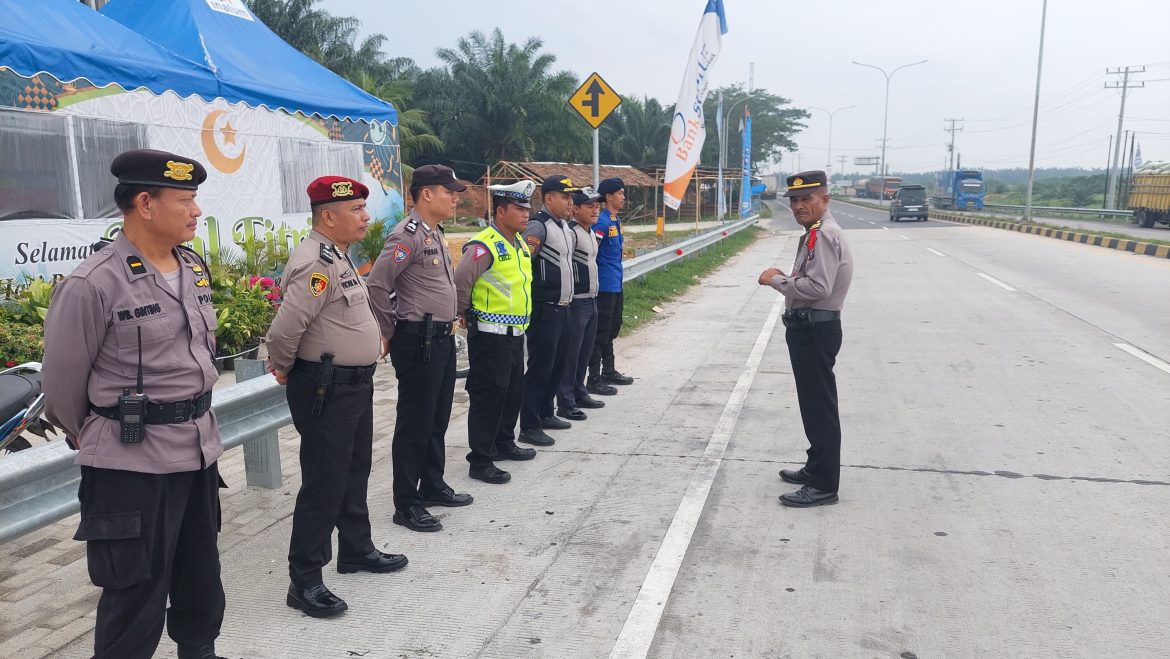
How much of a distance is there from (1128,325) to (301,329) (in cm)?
1025

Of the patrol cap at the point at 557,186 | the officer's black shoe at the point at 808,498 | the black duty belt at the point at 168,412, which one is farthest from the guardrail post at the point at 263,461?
the officer's black shoe at the point at 808,498

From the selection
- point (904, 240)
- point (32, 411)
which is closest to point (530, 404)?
point (32, 411)

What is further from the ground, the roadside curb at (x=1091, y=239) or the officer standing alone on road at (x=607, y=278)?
the officer standing alone on road at (x=607, y=278)

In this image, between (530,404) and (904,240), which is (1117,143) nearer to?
(904,240)

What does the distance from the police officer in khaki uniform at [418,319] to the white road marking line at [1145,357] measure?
22.5ft

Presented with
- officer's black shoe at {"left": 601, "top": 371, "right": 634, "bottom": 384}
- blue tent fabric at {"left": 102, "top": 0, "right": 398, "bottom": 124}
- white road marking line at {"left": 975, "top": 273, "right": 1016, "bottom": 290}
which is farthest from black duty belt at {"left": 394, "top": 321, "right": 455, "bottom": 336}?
white road marking line at {"left": 975, "top": 273, "right": 1016, "bottom": 290}

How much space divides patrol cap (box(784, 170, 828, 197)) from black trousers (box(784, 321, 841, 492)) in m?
0.74

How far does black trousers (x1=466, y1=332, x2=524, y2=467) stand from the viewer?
501 centimetres

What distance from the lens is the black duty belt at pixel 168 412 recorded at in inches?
101

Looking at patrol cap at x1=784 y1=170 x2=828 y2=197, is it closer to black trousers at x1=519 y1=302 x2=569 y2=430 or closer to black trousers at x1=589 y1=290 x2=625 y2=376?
black trousers at x1=519 y1=302 x2=569 y2=430

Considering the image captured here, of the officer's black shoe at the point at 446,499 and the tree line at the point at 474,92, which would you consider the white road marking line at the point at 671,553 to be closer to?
the officer's black shoe at the point at 446,499

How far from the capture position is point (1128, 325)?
1021 cm

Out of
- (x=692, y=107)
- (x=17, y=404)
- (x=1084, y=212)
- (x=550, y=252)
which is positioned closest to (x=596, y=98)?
(x=692, y=107)

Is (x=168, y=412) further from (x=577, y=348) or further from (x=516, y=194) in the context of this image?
(x=577, y=348)
